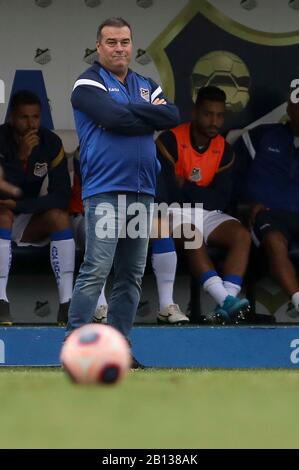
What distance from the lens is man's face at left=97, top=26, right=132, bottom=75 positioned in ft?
24.6

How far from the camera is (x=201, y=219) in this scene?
9.40m

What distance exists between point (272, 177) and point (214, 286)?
1.16 m

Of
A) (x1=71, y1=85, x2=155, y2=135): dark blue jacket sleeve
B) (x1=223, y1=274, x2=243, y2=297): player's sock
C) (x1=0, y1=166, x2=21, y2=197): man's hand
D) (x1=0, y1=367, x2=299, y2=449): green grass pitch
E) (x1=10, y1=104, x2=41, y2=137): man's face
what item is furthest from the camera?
(x1=10, y1=104, x2=41, y2=137): man's face

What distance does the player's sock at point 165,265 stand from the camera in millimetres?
9086

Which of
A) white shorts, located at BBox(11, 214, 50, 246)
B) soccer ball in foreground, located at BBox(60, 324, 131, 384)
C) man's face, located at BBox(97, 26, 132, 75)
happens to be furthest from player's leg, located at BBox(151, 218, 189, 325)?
soccer ball in foreground, located at BBox(60, 324, 131, 384)

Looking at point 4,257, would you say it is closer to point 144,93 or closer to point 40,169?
point 40,169

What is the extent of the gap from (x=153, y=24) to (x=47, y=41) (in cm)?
79

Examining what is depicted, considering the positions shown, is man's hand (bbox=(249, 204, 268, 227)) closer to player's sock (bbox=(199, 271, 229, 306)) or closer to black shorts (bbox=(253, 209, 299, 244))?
black shorts (bbox=(253, 209, 299, 244))

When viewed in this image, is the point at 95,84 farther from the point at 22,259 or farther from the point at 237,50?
the point at 237,50

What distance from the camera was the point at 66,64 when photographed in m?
10.3

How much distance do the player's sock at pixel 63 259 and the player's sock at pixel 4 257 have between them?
0.30m

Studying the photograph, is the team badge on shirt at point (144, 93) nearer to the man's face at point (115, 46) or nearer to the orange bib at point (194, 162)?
the man's face at point (115, 46)

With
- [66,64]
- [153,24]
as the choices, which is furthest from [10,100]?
[153,24]

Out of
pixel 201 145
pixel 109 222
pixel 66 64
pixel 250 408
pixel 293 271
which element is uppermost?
pixel 66 64
